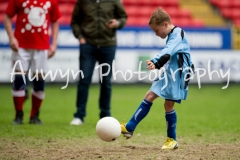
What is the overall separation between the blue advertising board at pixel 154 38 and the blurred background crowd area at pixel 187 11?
7.89ft

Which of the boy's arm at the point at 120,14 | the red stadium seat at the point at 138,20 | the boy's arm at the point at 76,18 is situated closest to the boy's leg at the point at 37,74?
the boy's arm at the point at 76,18

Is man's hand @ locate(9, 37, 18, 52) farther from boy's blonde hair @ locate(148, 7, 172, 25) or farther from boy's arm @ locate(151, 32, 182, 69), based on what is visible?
boy's arm @ locate(151, 32, 182, 69)

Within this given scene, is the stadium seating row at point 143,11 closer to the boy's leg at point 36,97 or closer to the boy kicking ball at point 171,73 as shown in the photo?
the boy's leg at point 36,97

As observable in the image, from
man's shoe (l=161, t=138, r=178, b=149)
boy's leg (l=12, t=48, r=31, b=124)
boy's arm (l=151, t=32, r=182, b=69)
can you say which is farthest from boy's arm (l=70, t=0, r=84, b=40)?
man's shoe (l=161, t=138, r=178, b=149)

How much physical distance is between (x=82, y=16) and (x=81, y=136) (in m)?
2.59

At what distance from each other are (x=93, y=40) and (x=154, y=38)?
337 inches

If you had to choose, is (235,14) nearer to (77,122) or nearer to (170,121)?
(77,122)

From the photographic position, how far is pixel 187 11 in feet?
71.5

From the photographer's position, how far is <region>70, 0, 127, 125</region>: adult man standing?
9367 mm

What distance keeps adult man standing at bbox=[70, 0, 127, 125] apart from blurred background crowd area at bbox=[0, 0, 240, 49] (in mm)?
10885

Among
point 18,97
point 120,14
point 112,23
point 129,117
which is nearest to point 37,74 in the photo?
point 18,97

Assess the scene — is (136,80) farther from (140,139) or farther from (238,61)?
(140,139)

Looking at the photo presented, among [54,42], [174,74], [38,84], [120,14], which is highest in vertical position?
[120,14]

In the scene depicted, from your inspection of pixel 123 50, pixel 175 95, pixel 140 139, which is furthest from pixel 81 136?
pixel 123 50
